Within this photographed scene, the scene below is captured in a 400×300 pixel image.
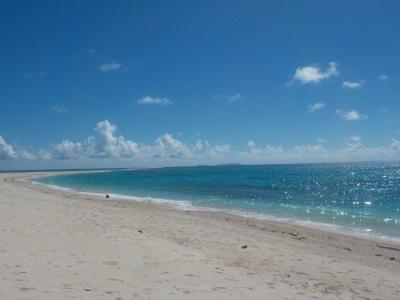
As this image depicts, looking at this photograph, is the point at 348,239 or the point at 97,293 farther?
the point at 348,239

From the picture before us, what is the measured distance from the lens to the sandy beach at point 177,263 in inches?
288

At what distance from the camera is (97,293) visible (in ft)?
22.4

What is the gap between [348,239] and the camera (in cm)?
1603

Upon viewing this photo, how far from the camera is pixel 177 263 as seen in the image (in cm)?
948

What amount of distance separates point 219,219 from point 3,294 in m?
15.1

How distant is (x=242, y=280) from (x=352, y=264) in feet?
16.2

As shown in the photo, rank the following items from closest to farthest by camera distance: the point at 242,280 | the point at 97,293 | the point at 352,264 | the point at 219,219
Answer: the point at 97,293, the point at 242,280, the point at 352,264, the point at 219,219

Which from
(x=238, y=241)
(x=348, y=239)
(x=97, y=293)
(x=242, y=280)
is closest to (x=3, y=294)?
(x=97, y=293)

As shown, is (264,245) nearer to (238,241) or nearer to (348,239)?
(238,241)

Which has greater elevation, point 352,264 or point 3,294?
point 3,294

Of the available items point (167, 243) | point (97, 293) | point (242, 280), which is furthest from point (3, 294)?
point (167, 243)

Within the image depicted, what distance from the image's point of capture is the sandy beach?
288 inches

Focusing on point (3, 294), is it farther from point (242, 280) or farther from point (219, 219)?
point (219, 219)

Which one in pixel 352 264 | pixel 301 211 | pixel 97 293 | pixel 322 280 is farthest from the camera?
pixel 301 211
